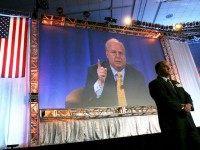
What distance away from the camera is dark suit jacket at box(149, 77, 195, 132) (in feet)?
8.01

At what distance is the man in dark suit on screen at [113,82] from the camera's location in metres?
7.19

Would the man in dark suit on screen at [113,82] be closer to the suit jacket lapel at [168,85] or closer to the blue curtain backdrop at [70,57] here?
the blue curtain backdrop at [70,57]

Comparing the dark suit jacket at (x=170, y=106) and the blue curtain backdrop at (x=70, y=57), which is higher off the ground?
the blue curtain backdrop at (x=70, y=57)

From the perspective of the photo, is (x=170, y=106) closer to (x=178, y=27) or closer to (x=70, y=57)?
(x=70, y=57)

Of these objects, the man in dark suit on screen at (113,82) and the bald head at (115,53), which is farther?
the bald head at (115,53)

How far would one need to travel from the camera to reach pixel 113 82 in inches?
301

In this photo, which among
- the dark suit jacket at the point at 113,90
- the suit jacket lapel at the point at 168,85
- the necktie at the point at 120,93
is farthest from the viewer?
the necktie at the point at 120,93

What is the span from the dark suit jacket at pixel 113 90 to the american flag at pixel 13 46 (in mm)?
2011

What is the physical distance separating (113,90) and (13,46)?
10.8 ft

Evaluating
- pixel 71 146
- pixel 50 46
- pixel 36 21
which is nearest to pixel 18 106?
pixel 50 46

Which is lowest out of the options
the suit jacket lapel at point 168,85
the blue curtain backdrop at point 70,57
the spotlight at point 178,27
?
the suit jacket lapel at point 168,85

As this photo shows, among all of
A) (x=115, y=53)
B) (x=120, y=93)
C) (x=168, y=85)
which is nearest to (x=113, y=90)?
(x=120, y=93)

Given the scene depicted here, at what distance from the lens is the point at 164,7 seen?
1000 centimetres

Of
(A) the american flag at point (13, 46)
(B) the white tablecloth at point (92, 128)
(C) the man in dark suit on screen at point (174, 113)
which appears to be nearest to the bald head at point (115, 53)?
(B) the white tablecloth at point (92, 128)
